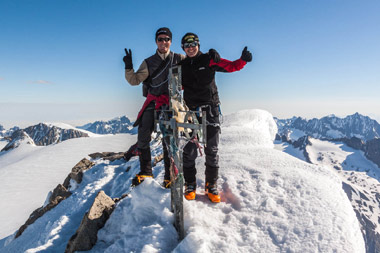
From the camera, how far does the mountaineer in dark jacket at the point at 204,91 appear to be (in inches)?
193

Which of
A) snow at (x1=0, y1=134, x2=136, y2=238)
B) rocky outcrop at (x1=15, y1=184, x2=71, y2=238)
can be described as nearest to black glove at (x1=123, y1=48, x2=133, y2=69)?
rocky outcrop at (x1=15, y1=184, x2=71, y2=238)

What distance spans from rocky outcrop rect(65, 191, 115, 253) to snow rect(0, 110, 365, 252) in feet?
0.57

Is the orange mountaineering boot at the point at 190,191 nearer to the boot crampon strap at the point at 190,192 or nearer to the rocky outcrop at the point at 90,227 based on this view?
the boot crampon strap at the point at 190,192

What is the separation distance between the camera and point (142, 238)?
3.91 m

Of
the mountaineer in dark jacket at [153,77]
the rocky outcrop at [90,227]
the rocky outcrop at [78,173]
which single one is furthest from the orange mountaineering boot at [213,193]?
the rocky outcrop at [78,173]

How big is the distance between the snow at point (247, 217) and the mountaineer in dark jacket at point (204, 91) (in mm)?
484

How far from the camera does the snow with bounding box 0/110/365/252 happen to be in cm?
374

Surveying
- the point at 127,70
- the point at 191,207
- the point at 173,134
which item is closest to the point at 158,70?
the point at 127,70

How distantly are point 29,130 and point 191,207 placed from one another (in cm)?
24496

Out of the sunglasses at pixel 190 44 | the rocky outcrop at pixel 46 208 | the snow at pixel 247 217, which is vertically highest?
the sunglasses at pixel 190 44

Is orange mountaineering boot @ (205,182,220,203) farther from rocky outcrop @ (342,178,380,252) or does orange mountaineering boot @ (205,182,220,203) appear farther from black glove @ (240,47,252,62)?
rocky outcrop @ (342,178,380,252)

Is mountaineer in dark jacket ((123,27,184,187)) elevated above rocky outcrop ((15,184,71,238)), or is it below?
above

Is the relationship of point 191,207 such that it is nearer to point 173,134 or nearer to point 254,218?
point 254,218

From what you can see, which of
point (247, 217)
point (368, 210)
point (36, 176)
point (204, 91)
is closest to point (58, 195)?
point (204, 91)
